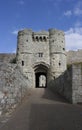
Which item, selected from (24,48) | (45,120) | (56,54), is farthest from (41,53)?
(45,120)

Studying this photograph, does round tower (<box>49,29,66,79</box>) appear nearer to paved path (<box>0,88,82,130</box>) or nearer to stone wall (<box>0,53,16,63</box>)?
stone wall (<box>0,53,16,63</box>)

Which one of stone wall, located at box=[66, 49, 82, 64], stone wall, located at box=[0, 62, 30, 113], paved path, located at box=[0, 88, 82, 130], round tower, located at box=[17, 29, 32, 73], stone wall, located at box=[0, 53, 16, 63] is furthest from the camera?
stone wall, located at box=[66, 49, 82, 64]

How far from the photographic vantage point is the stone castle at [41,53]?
3241cm

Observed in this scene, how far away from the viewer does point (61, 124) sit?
22.9 feet

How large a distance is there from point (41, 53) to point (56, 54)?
2.36 metres

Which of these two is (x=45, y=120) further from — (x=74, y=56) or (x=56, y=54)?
(x=74, y=56)

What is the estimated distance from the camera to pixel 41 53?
33.1m

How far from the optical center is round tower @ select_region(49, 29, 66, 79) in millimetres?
32406

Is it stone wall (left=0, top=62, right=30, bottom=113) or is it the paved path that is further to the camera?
stone wall (left=0, top=62, right=30, bottom=113)

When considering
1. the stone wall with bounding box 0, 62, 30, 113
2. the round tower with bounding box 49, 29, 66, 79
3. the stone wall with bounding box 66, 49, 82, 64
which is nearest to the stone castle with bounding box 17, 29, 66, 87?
the round tower with bounding box 49, 29, 66, 79

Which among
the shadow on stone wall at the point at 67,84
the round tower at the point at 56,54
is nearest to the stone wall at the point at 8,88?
the shadow on stone wall at the point at 67,84

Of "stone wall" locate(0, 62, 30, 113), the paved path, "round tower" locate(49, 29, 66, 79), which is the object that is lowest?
the paved path

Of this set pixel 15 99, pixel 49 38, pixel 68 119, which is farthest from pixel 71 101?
pixel 49 38

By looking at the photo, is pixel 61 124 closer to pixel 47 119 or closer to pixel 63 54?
pixel 47 119
